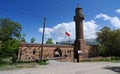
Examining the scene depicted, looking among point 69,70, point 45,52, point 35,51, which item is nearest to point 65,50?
point 45,52

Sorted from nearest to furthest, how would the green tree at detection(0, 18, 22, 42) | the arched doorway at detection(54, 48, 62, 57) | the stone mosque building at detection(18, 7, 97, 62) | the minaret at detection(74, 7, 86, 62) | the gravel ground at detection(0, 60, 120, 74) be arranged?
the gravel ground at detection(0, 60, 120, 74), the stone mosque building at detection(18, 7, 97, 62), the minaret at detection(74, 7, 86, 62), the arched doorway at detection(54, 48, 62, 57), the green tree at detection(0, 18, 22, 42)

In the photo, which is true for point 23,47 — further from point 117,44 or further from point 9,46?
point 117,44

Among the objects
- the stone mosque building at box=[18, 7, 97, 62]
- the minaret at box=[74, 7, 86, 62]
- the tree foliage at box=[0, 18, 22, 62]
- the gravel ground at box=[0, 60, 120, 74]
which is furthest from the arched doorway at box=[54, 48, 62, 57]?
the gravel ground at box=[0, 60, 120, 74]

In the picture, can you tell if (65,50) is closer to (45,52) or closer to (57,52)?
(57,52)

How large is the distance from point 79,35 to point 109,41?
9.20 m

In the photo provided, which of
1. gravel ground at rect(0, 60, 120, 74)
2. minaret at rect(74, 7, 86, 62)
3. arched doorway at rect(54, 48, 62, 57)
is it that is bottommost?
gravel ground at rect(0, 60, 120, 74)

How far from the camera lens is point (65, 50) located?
120ft

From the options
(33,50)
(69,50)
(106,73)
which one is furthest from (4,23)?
(106,73)

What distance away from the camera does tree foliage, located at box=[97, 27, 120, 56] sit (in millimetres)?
35531

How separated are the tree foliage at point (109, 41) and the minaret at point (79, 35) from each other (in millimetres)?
7564

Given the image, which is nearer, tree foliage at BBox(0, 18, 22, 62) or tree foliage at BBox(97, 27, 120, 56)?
tree foliage at BBox(0, 18, 22, 62)

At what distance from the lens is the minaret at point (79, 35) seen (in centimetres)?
3388

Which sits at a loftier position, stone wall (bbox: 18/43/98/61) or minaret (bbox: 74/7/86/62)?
minaret (bbox: 74/7/86/62)

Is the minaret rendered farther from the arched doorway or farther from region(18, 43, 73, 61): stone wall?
the arched doorway
